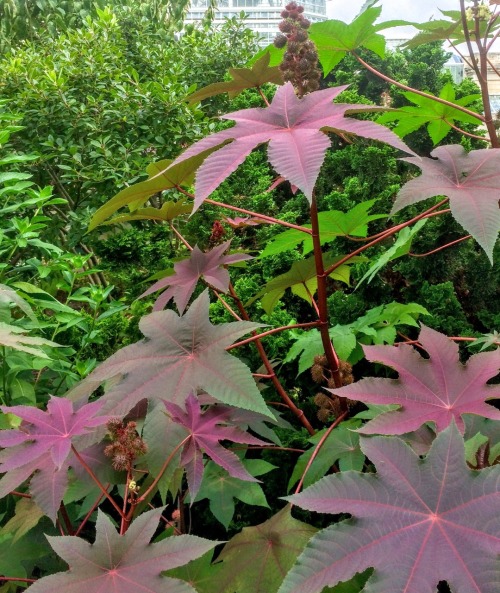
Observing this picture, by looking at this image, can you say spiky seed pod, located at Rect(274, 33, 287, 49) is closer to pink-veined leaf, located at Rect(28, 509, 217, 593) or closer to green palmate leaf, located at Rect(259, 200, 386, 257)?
green palmate leaf, located at Rect(259, 200, 386, 257)

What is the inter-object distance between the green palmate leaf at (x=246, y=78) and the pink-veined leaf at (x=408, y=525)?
2.84 feet

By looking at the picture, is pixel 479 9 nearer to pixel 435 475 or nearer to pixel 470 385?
pixel 470 385

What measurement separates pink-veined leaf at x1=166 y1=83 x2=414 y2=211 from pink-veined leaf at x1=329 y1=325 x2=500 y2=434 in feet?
1.23

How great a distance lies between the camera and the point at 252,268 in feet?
7.84

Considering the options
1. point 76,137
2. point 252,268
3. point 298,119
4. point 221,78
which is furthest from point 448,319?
point 221,78

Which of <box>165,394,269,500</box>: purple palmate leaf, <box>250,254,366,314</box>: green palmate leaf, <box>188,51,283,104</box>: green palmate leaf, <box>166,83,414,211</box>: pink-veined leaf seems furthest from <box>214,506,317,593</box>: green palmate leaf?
<box>188,51,283,104</box>: green palmate leaf

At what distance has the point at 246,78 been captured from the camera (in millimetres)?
1225

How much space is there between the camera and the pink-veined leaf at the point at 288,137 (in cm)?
78

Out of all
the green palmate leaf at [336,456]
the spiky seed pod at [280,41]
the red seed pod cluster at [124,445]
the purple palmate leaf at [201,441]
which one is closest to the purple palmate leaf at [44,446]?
the red seed pod cluster at [124,445]

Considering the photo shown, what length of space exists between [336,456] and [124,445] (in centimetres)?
54

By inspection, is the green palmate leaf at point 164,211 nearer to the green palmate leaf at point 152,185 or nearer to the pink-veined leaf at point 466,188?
the green palmate leaf at point 152,185

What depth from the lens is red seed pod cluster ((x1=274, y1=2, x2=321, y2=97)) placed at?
101 cm

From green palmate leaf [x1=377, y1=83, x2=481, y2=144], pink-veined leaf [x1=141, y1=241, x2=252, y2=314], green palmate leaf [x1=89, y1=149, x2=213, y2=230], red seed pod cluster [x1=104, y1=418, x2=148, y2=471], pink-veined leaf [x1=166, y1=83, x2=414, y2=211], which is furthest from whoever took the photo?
green palmate leaf [x1=377, y1=83, x2=481, y2=144]

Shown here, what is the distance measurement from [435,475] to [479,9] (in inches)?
41.8
